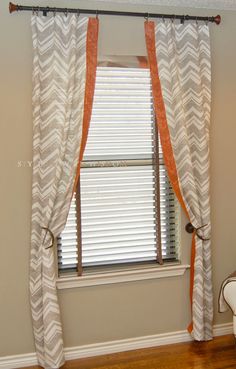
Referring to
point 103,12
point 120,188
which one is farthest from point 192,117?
point 103,12

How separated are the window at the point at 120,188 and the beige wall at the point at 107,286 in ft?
0.66

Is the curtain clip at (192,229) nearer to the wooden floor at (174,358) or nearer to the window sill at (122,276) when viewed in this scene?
the window sill at (122,276)

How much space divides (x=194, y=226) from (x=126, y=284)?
66 cm

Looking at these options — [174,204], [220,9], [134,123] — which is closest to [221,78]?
[220,9]

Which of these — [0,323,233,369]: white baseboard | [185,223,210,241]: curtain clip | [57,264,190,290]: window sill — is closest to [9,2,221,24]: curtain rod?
[185,223,210,241]: curtain clip

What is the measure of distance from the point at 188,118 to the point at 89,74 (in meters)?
0.79

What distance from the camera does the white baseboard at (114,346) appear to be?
2768 mm

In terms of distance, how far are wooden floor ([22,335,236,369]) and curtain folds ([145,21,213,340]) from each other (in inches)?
4.9

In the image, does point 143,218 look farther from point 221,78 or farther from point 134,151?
point 221,78

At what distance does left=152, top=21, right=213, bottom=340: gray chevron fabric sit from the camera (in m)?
2.89

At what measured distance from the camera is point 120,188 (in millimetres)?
2998

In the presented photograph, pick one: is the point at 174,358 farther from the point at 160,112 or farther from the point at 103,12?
the point at 103,12

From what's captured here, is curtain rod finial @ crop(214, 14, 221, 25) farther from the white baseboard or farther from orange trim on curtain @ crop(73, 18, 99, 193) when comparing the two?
the white baseboard

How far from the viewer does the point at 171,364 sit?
9.11 ft
